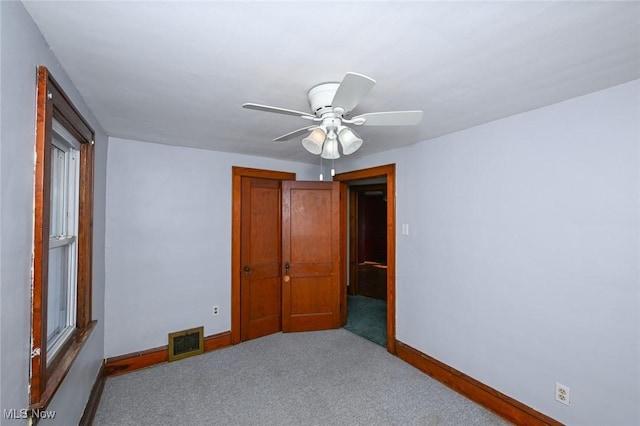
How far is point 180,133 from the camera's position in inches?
107

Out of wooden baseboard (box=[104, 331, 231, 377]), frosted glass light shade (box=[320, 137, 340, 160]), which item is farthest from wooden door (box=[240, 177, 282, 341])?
frosted glass light shade (box=[320, 137, 340, 160])

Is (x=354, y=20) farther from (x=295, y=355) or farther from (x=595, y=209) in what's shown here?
(x=295, y=355)

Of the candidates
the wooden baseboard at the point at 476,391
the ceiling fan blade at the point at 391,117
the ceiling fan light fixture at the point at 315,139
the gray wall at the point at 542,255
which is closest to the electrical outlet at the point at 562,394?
the gray wall at the point at 542,255

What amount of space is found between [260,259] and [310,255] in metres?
0.67

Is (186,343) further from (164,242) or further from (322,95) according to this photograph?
(322,95)

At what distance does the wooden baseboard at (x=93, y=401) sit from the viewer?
2016 mm

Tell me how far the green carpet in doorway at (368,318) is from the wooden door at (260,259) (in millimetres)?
1119

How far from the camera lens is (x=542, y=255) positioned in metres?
2.04

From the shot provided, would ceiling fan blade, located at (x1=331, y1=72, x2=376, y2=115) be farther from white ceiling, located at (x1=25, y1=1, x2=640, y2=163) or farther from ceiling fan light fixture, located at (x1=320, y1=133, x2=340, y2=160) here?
ceiling fan light fixture, located at (x1=320, y1=133, x2=340, y2=160)

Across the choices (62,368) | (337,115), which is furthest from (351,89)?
Result: (62,368)

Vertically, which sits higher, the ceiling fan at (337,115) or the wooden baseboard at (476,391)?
the ceiling fan at (337,115)

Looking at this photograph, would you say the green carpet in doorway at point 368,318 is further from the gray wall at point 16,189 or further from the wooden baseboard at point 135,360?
the gray wall at point 16,189

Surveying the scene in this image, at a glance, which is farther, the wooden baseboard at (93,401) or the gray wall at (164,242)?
the gray wall at (164,242)

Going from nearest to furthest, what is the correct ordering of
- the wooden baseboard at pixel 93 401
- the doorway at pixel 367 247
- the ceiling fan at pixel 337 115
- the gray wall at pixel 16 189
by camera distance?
the gray wall at pixel 16 189
the ceiling fan at pixel 337 115
the wooden baseboard at pixel 93 401
the doorway at pixel 367 247
